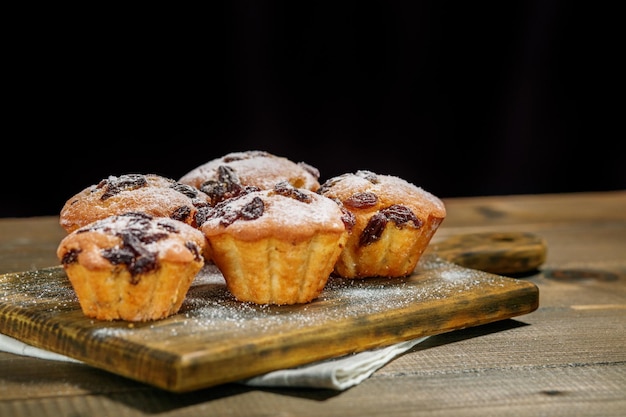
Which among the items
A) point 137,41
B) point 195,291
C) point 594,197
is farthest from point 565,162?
point 195,291

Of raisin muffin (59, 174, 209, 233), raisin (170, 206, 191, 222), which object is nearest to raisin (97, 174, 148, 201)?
raisin muffin (59, 174, 209, 233)

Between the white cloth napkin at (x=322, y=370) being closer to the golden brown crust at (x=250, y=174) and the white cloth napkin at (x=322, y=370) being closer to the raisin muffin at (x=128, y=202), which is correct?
the raisin muffin at (x=128, y=202)

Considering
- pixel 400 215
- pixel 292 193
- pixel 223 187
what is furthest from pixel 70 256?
pixel 400 215

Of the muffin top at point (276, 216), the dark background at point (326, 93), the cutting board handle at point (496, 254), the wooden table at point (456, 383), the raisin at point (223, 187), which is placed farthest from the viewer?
the dark background at point (326, 93)

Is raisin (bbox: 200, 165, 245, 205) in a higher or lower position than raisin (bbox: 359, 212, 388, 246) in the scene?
higher

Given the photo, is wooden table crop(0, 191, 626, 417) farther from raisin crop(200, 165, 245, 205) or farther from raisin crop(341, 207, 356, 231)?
raisin crop(200, 165, 245, 205)

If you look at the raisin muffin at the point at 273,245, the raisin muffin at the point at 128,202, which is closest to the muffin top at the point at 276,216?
the raisin muffin at the point at 273,245
